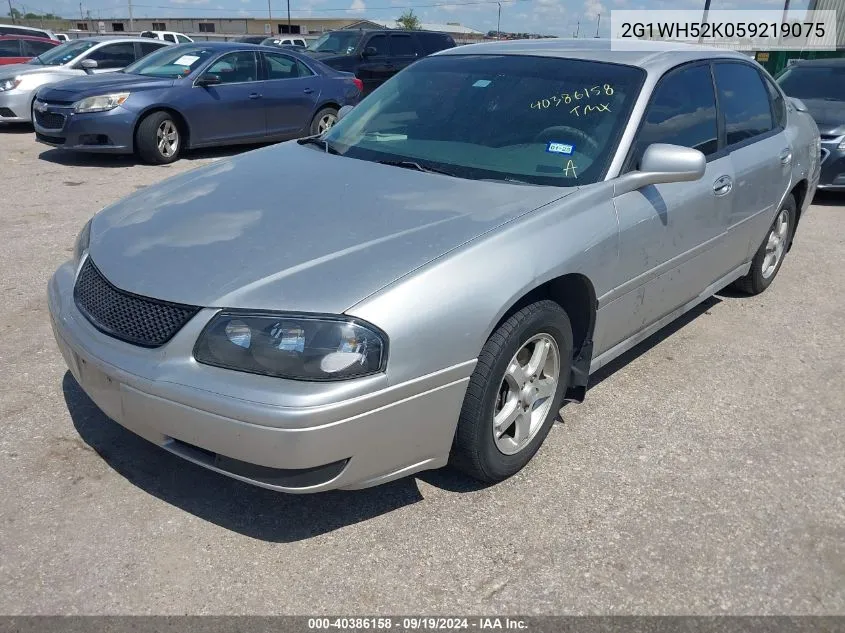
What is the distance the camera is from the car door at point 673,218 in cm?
Result: 330

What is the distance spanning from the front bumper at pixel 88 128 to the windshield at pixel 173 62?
1.02m

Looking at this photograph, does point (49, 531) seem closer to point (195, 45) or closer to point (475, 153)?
point (475, 153)

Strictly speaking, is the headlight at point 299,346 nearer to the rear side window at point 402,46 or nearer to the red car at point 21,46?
the rear side window at point 402,46

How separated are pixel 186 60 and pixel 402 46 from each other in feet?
19.5

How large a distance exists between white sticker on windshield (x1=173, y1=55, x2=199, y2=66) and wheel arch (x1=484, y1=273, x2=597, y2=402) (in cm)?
806

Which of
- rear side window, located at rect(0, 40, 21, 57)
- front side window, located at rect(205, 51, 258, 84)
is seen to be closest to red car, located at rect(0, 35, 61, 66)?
rear side window, located at rect(0, 40, 21, 57)

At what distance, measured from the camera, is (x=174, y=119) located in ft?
30.6

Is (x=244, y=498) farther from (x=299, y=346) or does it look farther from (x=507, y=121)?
(x=507, y=121)

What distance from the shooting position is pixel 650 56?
3.75 m

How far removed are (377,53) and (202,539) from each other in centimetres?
1292

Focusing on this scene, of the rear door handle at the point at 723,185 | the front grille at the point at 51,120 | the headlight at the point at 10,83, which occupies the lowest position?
the front grille at the point at 51,120

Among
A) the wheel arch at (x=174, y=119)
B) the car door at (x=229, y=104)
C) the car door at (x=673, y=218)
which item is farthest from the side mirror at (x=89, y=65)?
the car door at (x=673, y=218)

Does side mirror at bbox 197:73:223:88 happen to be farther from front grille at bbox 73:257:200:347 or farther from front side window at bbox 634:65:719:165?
front grille at bbox 73:257:200:347

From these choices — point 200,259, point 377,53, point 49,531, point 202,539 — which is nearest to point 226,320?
point 200,259
